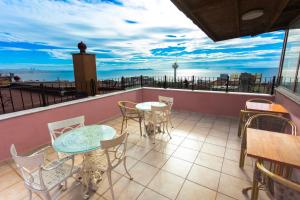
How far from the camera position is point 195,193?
1.64 meters

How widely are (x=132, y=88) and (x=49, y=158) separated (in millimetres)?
3264

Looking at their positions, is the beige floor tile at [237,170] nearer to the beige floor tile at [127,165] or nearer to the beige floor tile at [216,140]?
the beige floor tile at [216,140]

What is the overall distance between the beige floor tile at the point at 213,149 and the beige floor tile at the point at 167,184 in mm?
907

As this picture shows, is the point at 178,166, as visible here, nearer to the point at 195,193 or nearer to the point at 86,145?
the point at 195,193

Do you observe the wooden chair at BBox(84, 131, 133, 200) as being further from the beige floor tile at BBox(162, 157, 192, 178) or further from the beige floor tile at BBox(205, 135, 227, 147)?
the beige floor tile at BBox(205, 135, 227, 147)

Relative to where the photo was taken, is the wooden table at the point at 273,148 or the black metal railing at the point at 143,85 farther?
the black metal railing at the point at 143,85

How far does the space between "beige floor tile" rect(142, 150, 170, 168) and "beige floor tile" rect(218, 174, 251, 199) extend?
86cm

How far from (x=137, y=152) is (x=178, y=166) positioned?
0.79 m

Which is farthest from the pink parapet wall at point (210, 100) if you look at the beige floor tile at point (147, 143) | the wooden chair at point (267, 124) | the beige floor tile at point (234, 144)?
the beige floor tile at point (147, 143)

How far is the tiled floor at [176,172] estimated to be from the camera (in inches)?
64.8

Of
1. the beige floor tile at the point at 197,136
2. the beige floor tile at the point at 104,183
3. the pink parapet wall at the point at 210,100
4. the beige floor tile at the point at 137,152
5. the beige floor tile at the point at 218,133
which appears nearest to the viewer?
the beige floor tile at the point at 104,183

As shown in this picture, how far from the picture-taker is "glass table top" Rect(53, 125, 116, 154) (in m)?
1.47

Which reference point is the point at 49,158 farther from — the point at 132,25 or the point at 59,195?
the point at 132,25

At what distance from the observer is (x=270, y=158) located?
3.66 ft
